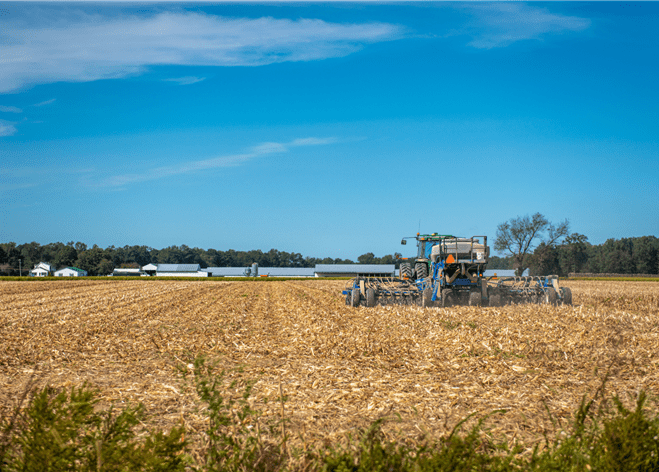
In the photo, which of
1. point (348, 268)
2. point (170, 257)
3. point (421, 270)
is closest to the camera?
point (421, 270)

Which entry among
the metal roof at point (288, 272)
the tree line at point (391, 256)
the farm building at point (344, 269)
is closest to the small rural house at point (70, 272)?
the tree line at point (391, 256)

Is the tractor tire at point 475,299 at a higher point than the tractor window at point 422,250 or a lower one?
lower

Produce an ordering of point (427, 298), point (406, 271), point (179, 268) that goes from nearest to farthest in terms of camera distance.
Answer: point (427, 298) < point (406, 271) < point (179, 268)

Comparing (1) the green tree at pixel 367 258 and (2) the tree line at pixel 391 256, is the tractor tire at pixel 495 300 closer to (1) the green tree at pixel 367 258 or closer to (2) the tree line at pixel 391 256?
(2) the tree line at pixel 391 256

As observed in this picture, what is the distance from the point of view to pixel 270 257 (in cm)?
16612

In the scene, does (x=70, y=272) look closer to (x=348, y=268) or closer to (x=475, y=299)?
(x=348, y=268)

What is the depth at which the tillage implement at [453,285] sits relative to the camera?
18297mm

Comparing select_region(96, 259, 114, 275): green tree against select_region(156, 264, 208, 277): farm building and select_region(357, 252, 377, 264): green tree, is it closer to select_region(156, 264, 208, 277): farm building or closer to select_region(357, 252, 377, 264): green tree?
select_region(156, 264, 208, 277): farm building

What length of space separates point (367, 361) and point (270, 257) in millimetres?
158573

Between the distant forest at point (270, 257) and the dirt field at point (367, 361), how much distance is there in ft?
257

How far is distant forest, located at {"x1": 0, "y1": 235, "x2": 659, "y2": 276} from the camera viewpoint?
112375 mm

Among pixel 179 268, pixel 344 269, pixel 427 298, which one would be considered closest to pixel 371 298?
pixel 427 298

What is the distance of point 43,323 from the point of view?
14.6 meters

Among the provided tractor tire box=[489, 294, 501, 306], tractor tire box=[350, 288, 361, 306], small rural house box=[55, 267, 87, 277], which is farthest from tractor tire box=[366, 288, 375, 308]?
small rural house box=[55, 267, 87, 277]
